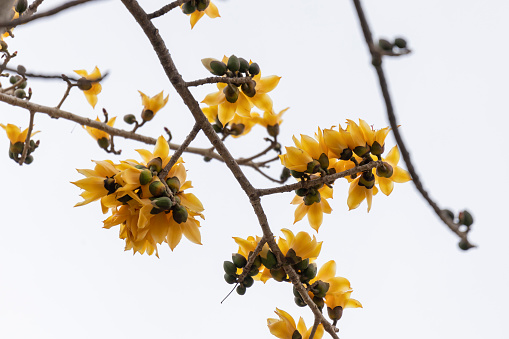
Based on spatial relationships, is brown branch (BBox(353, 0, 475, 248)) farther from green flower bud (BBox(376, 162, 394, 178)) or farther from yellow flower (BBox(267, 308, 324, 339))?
yellow flower (BBox(267, 308, 324, 339))

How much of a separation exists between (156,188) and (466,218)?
62 cm

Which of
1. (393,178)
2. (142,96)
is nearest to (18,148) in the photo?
(142,96)

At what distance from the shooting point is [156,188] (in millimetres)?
1118

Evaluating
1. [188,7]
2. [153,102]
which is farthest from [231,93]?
[153,102]

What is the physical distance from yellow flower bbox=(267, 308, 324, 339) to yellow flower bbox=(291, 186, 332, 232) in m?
0.25

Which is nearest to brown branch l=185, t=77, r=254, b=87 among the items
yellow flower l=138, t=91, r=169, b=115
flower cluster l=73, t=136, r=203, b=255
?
flower cluster l=73, t=136, r=203, b=255

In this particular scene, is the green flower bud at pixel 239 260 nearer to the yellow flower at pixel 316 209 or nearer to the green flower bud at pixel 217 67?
the yellow flower at pixel 316 209

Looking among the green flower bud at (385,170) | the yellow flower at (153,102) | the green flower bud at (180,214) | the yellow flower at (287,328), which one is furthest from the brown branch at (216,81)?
the yellow flower at (153,102)

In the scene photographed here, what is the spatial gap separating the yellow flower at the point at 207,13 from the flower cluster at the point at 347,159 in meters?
0.50

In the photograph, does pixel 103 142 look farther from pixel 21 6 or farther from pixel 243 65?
pixel 243 65

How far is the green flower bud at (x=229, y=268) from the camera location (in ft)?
4.24

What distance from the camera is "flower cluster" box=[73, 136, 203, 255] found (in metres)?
1.13

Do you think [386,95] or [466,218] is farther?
[466,218]

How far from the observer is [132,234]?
1200mm
